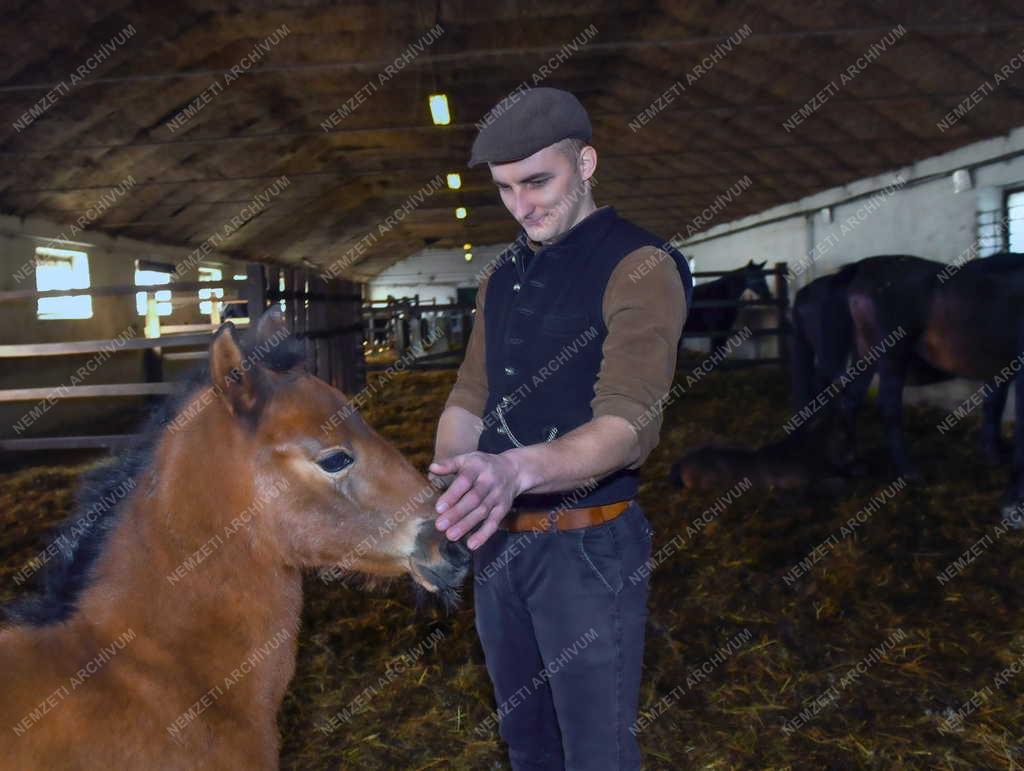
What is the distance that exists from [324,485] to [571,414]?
68 cm

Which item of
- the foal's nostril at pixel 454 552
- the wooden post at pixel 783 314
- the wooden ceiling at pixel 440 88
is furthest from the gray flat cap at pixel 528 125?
the wooden post at pixel 783 314

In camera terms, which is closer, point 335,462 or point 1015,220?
point 335,462

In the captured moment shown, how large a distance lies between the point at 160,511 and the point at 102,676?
0.41 meters

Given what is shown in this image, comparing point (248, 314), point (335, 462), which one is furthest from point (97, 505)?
point (248, 314)

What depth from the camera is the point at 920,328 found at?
Answer: 7434 millimetres

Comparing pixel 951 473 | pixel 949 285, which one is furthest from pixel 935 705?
pixel 949 285

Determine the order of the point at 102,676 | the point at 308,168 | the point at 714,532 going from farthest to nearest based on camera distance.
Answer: the point at 308,168, the point at 714,532, the point at 102,676

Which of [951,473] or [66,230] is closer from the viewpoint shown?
[951,473]

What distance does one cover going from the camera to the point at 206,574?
2039 millimetres

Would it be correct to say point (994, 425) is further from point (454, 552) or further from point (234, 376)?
point (234, 376)

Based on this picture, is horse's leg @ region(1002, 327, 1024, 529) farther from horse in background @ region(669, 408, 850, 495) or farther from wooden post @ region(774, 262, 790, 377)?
wooden post @ region(774, 262, 790, 377)

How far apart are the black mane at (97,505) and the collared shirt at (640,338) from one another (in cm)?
93

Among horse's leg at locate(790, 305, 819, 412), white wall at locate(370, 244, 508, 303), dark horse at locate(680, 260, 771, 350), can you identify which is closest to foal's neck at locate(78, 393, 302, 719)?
horse's leg at locate(790, 305, 819, 412)

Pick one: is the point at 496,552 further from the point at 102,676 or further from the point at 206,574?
the point at 102,676
